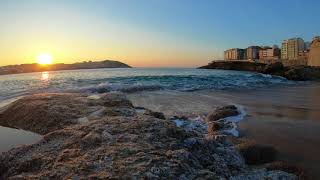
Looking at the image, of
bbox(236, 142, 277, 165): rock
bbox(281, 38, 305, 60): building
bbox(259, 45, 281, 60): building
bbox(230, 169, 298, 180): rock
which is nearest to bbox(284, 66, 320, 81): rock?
bbox(236, 142, 277, 165): rock

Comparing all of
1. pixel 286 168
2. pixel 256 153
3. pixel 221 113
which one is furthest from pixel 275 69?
pixel 286 168

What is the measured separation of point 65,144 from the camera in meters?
5.57

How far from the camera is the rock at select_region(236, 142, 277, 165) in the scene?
623 cm

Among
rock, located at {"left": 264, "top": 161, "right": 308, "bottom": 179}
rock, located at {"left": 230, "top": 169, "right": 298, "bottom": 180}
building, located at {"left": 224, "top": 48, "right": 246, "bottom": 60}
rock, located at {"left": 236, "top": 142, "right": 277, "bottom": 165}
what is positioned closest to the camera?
rock, located at {"left": 230, "top": 169, "right": 298, "bottom": 180}

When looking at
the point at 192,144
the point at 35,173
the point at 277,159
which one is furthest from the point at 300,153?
the point at 35,173

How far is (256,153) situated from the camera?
6.44m

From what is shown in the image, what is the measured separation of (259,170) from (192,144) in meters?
1.03

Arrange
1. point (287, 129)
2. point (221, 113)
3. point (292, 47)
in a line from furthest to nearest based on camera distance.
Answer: point (292, 47) < point (221, 113) < point (287, 129)

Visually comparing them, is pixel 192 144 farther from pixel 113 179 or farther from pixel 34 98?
pixel 34 98

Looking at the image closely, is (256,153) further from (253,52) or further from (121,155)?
(253,52)

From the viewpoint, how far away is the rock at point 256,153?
623cm

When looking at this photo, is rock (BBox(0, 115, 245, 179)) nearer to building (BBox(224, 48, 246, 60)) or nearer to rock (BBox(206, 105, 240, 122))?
rock (BBox(206, 105, 240, 122))

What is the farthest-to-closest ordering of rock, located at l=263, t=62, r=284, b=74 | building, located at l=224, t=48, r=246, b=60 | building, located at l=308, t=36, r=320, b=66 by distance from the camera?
building, located at l=224, t=48, r=246, b=60 → building, located at l=308, t=36, r=320, b=66 → rock, located at l=263, t=62, r=284, b=74

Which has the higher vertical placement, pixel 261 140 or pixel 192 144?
pixel 192 144
